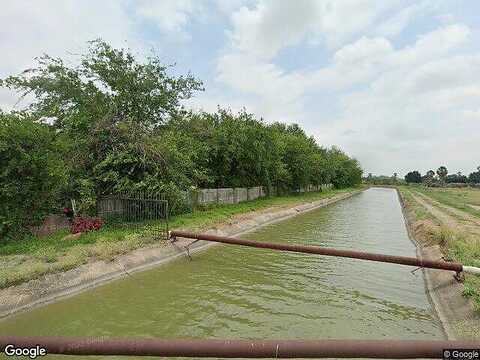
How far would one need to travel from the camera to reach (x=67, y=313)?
7.85 m

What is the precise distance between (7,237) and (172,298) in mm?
6954

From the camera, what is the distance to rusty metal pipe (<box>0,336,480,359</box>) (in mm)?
2500

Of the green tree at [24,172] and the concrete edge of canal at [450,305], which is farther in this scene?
the green tree at [24,172]

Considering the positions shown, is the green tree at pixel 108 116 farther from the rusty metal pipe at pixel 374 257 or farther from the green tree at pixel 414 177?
the green tree at pixel 414 177

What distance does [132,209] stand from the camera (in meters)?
16.3

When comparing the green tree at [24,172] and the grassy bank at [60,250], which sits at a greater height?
the green tree at [24,172]

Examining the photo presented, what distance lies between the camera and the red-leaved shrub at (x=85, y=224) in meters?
13.6

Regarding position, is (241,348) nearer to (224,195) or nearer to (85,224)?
(85,224)

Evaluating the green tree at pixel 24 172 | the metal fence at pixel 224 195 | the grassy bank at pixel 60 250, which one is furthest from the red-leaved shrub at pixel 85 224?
the metal fence at pixel 224 195

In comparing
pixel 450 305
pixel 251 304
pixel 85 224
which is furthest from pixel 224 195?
pixel 450 305

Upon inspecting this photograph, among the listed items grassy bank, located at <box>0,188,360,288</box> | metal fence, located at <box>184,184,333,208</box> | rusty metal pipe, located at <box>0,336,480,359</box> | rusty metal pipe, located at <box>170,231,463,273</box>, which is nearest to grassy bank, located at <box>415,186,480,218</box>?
metal fence, located at <box>184,184,333,208</box>

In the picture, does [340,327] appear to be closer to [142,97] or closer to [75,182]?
[75,182]

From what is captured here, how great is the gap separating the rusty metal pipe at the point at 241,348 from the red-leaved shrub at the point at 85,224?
1202 cm

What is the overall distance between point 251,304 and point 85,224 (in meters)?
8.63
